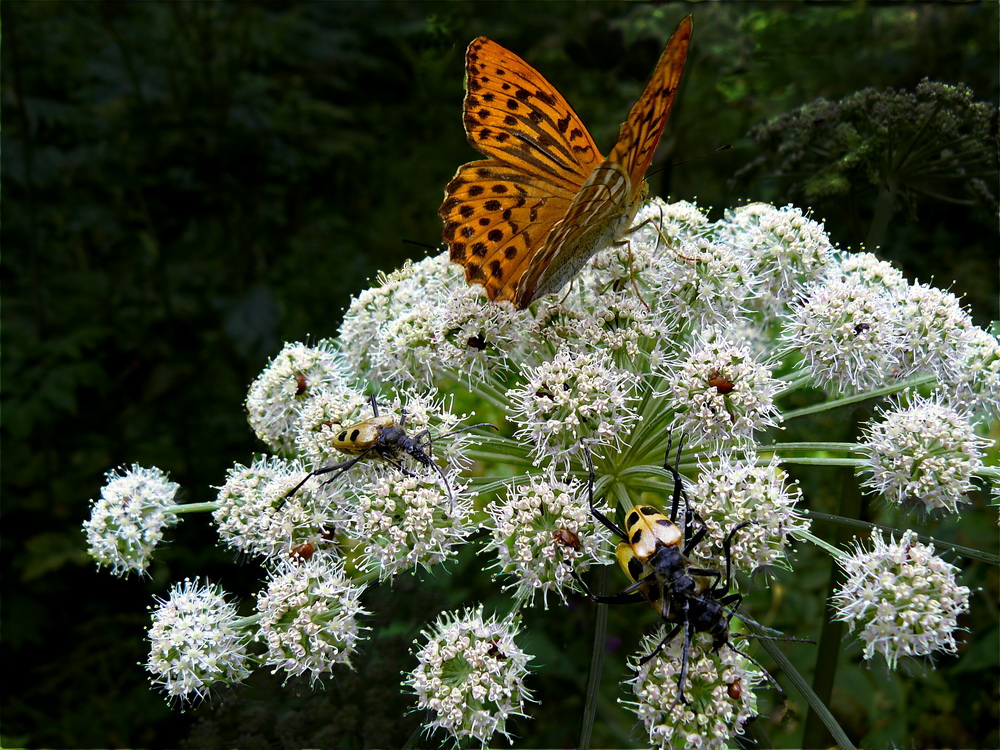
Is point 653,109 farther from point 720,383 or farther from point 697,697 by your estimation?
point 697,697

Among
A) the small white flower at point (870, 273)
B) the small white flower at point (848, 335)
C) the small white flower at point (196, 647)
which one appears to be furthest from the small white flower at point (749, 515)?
the small white flower at point (196, 647)

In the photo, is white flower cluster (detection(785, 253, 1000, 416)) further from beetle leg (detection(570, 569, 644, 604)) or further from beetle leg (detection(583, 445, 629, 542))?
beetle leg (detection(570, 569, 644, 604))

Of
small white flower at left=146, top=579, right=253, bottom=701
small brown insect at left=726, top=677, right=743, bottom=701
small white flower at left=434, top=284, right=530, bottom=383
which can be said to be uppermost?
small white flower at left=434, top=284, right=530, bottom=383

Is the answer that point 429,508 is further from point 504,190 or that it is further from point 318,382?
point 504,190

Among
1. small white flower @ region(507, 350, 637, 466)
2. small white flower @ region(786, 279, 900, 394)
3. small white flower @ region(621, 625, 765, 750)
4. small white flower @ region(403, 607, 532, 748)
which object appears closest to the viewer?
small white flower @ region(621, 625, 765, 750)

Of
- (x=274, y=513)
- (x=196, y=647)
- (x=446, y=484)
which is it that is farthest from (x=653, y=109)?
(x=196, y=647)

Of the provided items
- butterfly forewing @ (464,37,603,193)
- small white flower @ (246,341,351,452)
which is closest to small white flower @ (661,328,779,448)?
butterfly forewing @ (464,37,603,193)

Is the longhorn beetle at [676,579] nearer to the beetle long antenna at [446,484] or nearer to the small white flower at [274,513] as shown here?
the beetle long antenna at [446,484]
